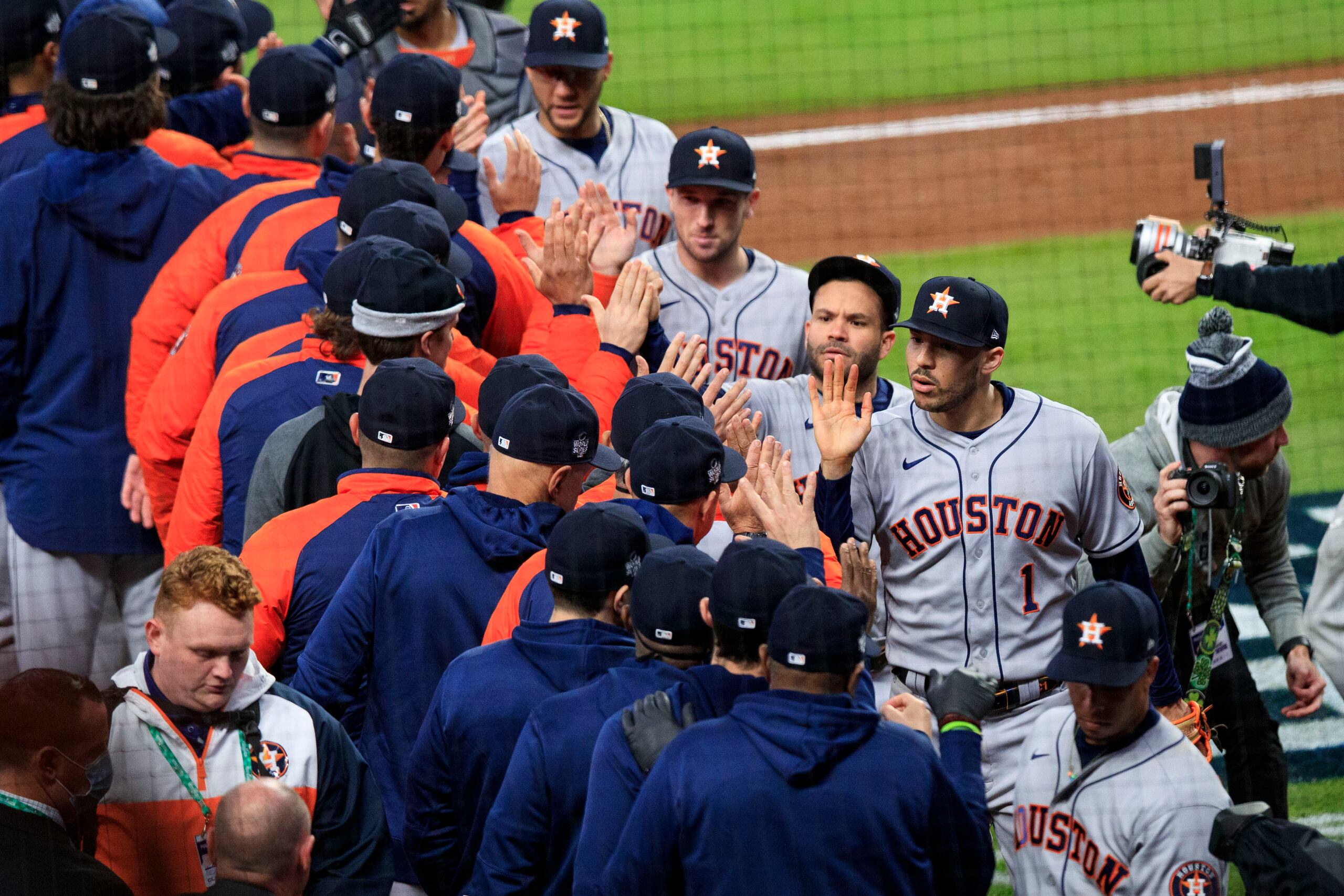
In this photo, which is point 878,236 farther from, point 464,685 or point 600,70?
point 464,685

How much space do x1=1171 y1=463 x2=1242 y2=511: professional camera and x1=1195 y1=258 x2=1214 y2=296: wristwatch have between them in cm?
60

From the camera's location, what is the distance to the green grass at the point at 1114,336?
8359 mm

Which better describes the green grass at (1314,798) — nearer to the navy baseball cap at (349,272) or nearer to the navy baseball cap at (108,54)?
the navy baseball cap at (349,272)

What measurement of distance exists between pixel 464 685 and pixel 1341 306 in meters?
2.57

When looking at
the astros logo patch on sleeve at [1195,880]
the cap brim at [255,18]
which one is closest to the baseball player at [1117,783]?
the astros logo patch on sleeve at [1195,880]

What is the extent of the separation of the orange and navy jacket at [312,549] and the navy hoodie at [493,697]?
582mm

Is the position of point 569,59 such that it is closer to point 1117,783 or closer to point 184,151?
point 184,151

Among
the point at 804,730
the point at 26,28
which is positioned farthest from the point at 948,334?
the point at 26,28

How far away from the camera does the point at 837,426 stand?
3.95m

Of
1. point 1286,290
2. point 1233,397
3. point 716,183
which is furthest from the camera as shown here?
point 716,183

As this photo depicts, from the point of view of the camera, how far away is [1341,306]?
13.8 feet

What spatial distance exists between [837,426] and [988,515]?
455 mm

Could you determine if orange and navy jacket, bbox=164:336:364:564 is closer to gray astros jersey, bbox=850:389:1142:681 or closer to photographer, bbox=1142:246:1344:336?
gray astros jersey, bbox=850:389:1142:681

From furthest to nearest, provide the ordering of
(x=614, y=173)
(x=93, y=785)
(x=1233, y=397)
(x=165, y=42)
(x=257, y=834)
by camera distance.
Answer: (x=165, y=42)
(x=614, y=173)
(x=1233, y=397)
(x=93, y=785)
(x=257, y=834)
